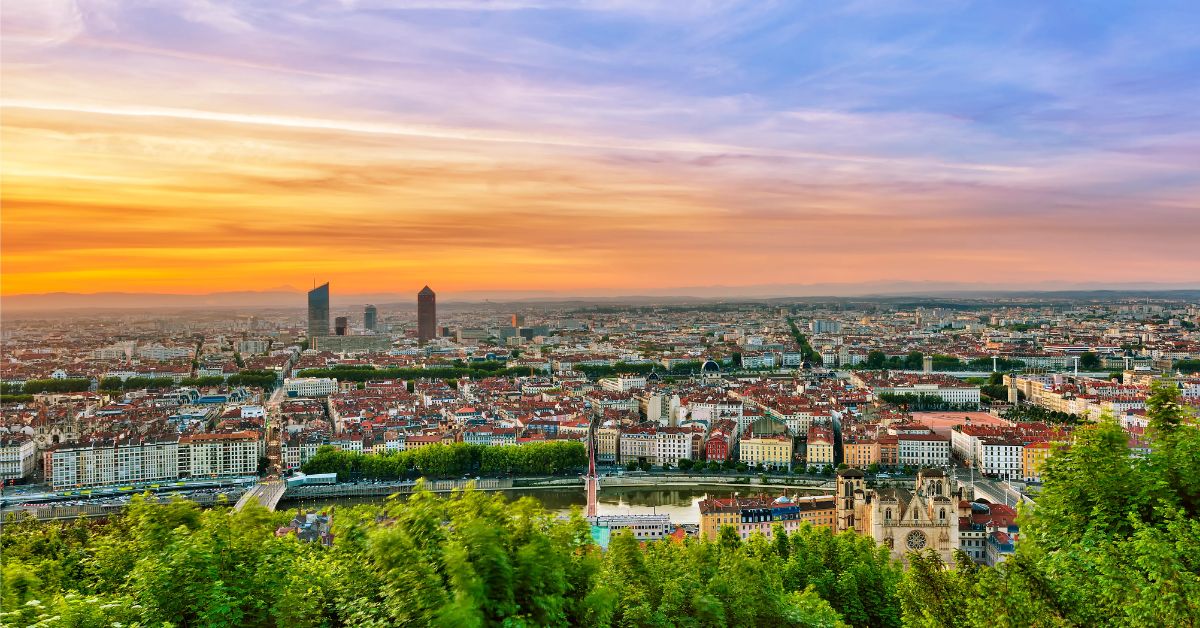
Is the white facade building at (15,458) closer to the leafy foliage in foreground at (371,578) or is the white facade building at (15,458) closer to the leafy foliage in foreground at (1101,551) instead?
the leafy foliage in foreground at (371,578)

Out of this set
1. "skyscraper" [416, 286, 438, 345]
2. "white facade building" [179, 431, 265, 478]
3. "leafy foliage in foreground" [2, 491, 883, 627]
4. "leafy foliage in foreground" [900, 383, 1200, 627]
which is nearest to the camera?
"leafy foliage in foreground" [2, 491, 883, 627]

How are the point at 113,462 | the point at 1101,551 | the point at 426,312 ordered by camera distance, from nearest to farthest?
the point at 1101,551 → the point at 113,462 → the point at 426,312

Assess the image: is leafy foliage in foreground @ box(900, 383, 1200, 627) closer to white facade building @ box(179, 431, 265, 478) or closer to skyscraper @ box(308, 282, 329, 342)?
white facade building @ box(179, 431, 265, 478)

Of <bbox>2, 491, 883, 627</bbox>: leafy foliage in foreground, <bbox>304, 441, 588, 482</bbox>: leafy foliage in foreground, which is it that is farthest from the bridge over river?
<bbox>2, 491, 883, 627</bbox>: leafy foliage in foreground

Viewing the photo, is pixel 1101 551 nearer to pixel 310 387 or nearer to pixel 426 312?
pixel 310 387

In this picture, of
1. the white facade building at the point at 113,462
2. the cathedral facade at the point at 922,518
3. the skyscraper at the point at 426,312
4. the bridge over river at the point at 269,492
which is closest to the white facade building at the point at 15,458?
the white facade building at the point at 113,462

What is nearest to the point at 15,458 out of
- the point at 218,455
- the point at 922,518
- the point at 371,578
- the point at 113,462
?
the point at 113,462

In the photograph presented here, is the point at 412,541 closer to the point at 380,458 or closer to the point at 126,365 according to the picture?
the point at 380,458
